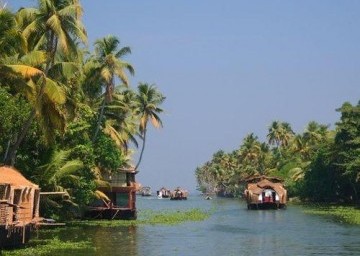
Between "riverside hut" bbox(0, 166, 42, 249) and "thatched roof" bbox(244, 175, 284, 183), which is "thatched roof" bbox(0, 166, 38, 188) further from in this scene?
"thatched roof" bbox(244, 175, 284, 183)

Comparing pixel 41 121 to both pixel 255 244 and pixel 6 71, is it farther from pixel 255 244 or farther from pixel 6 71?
pixel 255 244

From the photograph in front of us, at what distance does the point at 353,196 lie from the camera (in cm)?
6862

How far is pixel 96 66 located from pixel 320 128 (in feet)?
187

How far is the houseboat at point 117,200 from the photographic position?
42.3 m

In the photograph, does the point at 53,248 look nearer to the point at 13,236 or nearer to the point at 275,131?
the point at 13,236

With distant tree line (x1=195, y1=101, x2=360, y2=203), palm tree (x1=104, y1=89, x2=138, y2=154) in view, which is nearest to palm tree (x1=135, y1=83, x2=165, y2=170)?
palm tree (x1=104, y1=89, x2=138, y2=154)

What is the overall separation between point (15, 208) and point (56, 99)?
210 inches

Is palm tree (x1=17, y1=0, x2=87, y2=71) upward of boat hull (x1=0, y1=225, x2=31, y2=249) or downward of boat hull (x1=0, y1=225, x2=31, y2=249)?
upward

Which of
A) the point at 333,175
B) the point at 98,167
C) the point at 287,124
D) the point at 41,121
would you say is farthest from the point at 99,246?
the point at 287,124

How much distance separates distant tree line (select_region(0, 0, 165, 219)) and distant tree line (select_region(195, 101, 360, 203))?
91.4ft

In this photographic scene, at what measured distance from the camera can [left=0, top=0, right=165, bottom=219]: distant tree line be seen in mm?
24797

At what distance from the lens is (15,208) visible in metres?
21.9

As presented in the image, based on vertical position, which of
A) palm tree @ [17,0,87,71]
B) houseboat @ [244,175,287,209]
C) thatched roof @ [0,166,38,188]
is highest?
palm tree @ [17,0,87,71]

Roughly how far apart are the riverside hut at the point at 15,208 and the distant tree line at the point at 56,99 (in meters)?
3.78
